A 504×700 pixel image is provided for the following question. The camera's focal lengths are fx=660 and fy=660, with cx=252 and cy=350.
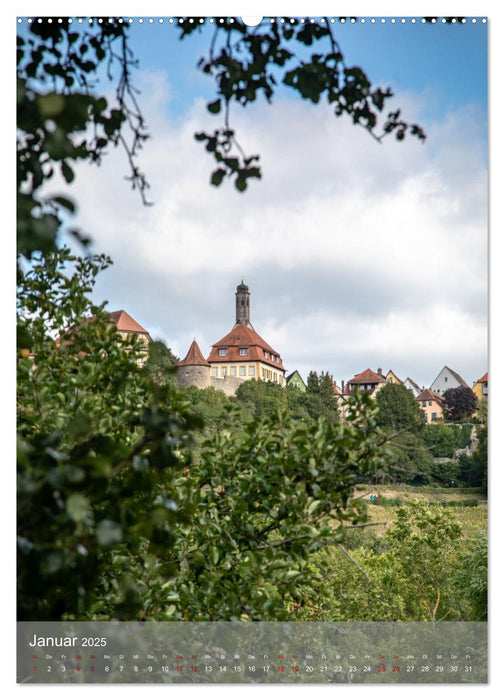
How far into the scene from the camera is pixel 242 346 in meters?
2.86

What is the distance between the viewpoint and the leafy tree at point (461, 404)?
2736 millimetres

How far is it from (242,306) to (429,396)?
0.91 m

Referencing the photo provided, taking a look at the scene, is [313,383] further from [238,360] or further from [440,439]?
[440,439]

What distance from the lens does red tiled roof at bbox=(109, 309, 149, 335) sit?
9.12ft

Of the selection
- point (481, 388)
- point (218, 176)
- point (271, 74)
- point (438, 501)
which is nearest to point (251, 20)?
point (271, 74)

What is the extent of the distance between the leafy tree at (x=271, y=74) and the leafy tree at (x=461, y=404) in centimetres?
117

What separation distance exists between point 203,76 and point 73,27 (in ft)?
1.69

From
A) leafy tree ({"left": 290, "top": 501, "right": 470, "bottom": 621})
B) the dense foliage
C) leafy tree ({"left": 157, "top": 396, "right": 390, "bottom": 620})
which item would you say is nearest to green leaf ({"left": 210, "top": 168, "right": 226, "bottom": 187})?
the dense foliage

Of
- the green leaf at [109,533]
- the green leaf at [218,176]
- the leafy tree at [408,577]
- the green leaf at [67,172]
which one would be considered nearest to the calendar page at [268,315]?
the green leaf at [218,176]

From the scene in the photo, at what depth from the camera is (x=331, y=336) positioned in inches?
120

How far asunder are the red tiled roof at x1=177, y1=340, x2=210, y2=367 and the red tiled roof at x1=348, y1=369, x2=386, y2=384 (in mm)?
662

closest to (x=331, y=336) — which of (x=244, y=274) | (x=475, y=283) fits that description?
(x=244, y=274)

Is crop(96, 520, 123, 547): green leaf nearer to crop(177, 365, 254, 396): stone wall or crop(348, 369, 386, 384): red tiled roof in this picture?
crop(177, 365, 254, 396): stone wall
